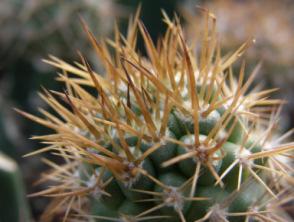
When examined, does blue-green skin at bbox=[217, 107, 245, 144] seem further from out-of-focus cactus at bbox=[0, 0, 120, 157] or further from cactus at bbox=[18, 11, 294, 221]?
out-of-focus cactus at bbox=[0, 0, 120, 157]

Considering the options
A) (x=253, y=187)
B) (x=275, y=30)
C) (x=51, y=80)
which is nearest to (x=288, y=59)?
(x=275, y=30)

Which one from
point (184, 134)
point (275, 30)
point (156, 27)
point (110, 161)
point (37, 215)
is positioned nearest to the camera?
point (110, 161)

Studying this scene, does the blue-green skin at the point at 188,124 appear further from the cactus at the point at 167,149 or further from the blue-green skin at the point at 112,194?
the blue-green skin at the point at 112,194

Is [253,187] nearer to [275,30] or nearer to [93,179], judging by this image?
[93,179]

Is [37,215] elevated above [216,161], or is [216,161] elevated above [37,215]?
[216,161]

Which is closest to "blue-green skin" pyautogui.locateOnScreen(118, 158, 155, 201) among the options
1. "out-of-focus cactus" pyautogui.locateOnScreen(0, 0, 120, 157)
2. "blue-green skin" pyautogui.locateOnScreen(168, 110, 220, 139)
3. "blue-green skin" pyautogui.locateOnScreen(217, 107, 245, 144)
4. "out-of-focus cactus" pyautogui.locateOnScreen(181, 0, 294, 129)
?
"blue-green skin" pyautogui.locateOnScreen(168, 110, 220, 139)

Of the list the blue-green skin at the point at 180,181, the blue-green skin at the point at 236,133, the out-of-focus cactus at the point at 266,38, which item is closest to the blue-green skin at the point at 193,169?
the blue-green skin at the point at 180,181
